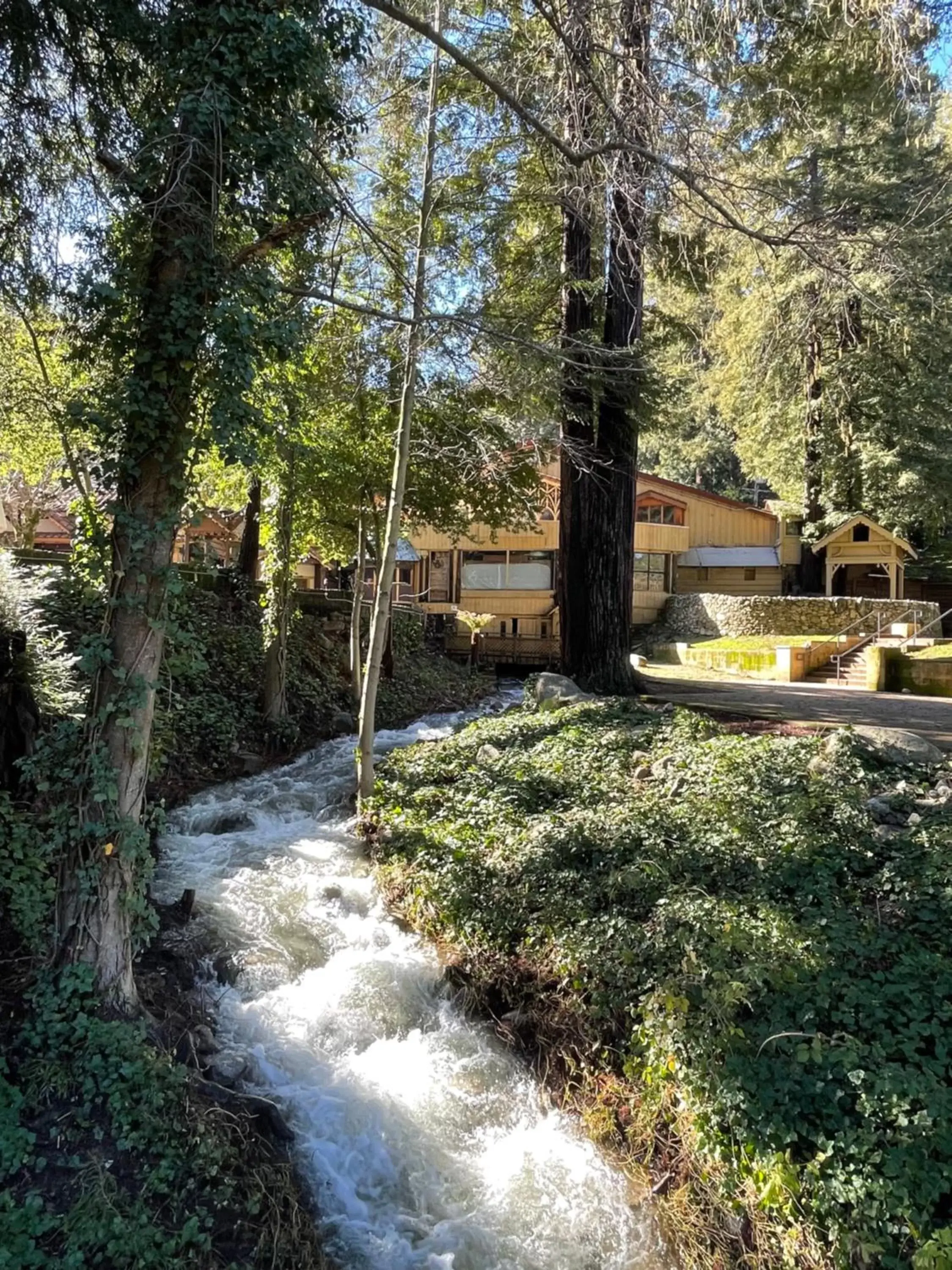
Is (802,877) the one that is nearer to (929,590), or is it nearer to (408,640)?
(408,640)

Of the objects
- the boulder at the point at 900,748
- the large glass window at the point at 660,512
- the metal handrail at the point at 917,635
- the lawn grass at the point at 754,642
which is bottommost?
the boulder at the point at 900,748

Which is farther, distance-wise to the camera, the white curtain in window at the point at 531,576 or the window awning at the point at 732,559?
the window awning at the point at 732,559

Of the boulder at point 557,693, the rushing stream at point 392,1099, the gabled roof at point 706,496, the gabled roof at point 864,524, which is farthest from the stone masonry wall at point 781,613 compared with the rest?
the rushing stream at point 392,1099

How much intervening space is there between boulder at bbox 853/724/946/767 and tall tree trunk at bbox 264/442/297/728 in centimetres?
723

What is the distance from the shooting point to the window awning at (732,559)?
94.2 ft

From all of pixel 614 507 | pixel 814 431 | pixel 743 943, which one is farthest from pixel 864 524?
pixel 743 943

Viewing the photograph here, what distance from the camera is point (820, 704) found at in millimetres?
10547

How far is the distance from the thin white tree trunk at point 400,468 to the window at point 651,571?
2049cm

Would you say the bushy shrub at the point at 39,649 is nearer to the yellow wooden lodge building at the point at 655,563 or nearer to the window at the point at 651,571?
the yellow wooden lodge building at the point at 655,563

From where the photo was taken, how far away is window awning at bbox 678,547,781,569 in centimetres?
2870

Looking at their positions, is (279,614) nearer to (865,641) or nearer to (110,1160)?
(110,1160)

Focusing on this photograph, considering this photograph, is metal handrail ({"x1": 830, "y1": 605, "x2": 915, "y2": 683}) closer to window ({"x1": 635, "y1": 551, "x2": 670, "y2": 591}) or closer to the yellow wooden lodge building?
the yellow wooden lodge building

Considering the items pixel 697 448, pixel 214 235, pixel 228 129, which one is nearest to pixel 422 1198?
pixel 214 235

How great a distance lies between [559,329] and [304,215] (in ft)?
22.8
